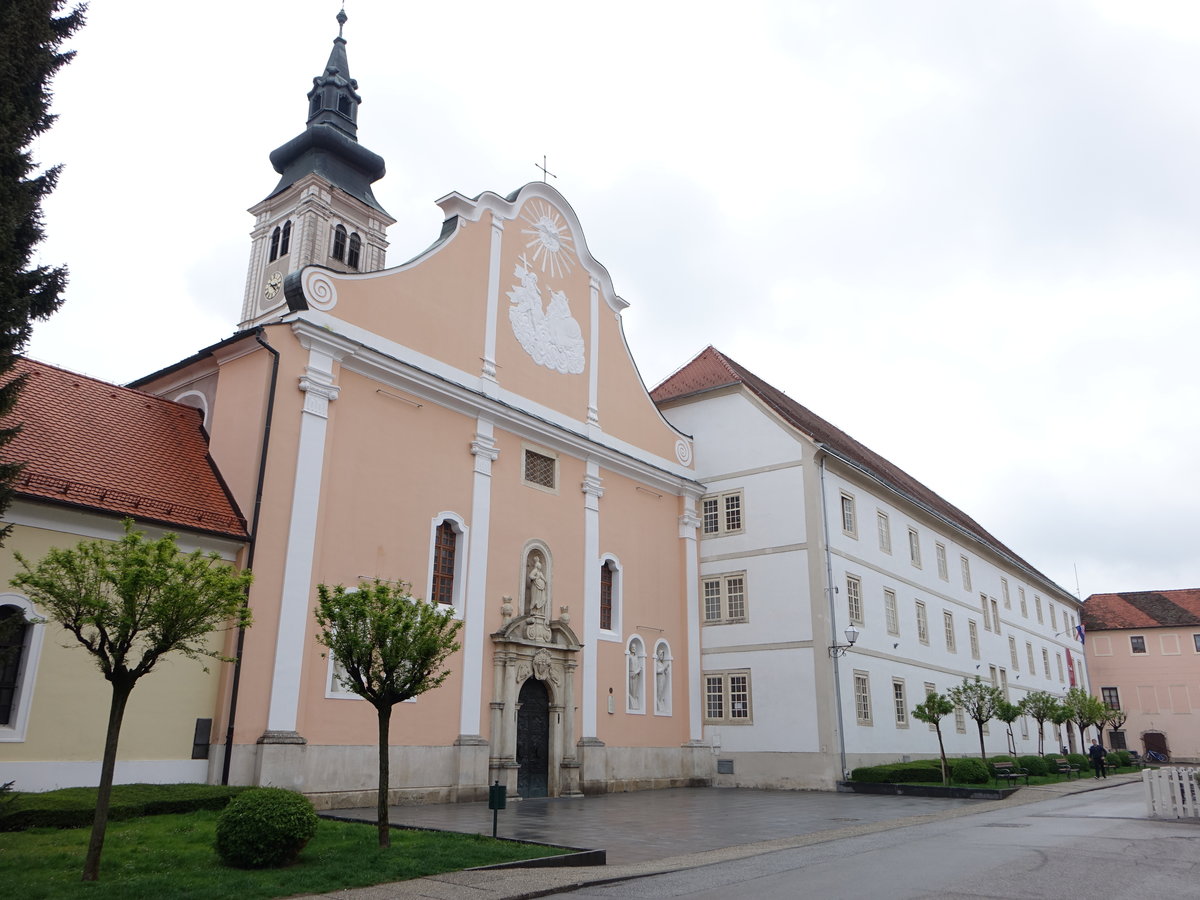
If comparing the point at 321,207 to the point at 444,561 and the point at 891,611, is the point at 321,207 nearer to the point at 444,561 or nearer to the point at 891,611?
the point at 444,561

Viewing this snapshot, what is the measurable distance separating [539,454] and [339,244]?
19430 mm

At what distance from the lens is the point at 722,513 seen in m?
30.9

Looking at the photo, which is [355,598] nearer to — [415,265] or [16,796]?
[16,796]

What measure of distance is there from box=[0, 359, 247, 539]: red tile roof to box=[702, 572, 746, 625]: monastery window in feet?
54.6

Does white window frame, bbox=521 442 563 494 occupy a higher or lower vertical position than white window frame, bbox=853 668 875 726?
higher

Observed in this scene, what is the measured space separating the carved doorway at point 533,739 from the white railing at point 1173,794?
42.7 ft

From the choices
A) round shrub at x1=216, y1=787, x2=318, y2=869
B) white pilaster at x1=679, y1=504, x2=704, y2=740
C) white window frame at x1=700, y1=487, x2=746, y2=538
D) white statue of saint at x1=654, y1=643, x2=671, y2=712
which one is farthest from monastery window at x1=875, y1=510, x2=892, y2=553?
round shrub at x1=216, y1=787, x2=318, y2=869

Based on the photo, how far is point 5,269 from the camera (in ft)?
32.0

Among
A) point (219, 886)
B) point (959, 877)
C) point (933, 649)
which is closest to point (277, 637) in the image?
point (219, 886)

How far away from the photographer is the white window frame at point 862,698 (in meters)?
28.1

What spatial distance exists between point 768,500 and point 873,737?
795 centimetres

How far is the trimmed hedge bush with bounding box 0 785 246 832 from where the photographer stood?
1159 centimetres

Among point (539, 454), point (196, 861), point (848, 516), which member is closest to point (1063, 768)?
point (848, 516)

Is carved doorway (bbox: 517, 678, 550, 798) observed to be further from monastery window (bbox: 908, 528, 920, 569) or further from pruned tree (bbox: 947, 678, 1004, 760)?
monastery window (bbox: 908, 528, 920, 569)
